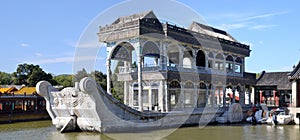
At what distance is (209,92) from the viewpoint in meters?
24.9

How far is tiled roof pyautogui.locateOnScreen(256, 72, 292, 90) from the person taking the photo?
32.6 metres

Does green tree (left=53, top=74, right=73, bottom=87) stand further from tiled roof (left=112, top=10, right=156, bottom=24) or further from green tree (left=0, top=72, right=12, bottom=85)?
tiled roof (left=112, top=10, right=156, bottom=24)

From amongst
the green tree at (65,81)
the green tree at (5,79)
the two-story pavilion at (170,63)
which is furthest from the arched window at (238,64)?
the green tree at (5,79)

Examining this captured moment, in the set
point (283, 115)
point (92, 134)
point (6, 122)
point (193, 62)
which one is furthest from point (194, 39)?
point (6, 122)

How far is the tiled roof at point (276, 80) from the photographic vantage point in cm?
3257

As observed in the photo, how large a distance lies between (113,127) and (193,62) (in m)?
8.21

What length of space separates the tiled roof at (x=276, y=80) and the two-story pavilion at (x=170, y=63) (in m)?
5.59

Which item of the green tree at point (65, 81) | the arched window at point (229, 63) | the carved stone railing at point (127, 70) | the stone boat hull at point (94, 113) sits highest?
the arched window at point (229, 63)

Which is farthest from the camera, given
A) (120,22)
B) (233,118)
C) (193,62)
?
(233,118)

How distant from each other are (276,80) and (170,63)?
1536cm

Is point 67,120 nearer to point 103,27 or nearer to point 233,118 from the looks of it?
point 103,27

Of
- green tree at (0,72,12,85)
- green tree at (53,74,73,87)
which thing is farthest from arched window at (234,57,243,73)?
green tree at (0,72,12,85)

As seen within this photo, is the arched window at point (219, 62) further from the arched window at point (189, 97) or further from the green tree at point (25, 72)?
the green tree at point (25, 72)

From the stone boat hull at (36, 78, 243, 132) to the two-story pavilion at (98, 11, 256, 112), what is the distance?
0.90 m
